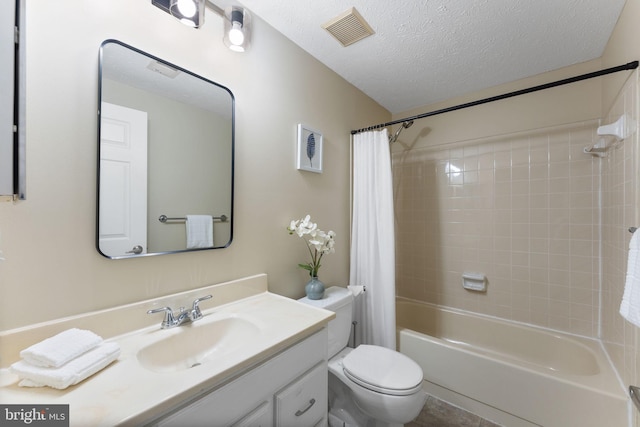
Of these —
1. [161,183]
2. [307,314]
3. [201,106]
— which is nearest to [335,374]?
[307,314]

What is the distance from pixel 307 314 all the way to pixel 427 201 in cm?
191

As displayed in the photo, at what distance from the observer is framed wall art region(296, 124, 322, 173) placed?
66.8 inches

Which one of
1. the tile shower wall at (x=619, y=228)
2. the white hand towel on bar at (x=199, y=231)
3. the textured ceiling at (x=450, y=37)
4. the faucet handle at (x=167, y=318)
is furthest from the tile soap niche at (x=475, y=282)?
the faucet handle at (x=167, y=318)

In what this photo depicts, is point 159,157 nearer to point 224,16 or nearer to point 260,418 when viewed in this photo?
point 224,16

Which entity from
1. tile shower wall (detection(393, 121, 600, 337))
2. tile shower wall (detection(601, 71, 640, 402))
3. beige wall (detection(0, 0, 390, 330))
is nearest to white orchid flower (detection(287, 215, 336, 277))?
beige wall (detection(0, 0, 390, 330))

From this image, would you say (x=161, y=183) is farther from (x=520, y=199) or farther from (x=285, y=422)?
(x=520, y=199)

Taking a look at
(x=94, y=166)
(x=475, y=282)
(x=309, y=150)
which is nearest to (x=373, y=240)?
(x=309, y=150)

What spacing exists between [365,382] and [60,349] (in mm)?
1217

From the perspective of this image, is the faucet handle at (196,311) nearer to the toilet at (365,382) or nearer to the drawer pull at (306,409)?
the drawer pull at (306,409)

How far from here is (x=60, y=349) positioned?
71 centimetres

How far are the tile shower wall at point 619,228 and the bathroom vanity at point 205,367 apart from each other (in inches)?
60.3

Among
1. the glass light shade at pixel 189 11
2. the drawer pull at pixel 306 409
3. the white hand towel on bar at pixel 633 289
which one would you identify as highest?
the glass light shade at pixel 189 11

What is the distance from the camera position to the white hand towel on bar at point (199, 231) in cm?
119

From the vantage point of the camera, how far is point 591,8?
4.47ft
